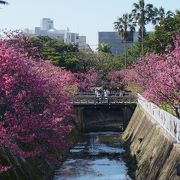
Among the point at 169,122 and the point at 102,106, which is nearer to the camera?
the point at 169,122

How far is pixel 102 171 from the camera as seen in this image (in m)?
37.2

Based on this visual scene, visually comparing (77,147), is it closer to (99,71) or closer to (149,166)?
(149,166)

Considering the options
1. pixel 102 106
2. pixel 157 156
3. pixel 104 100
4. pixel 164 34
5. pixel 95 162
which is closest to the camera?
pixel 157 156

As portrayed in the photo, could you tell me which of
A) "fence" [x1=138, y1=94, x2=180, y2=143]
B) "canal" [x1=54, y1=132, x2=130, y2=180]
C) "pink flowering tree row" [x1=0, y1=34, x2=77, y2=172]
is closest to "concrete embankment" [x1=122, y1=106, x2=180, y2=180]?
"fence" [x1=138, y1=94, x2=180, y2=143]

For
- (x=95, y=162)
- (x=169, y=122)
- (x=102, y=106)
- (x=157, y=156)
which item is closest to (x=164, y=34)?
(x=102, y=106)

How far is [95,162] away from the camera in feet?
137

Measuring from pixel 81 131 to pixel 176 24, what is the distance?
18979 millimetres

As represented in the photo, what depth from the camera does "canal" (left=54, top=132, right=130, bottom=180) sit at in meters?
35.2

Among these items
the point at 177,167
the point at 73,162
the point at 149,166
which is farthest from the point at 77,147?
the point at 177,167

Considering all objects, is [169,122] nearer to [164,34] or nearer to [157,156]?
[157,156]

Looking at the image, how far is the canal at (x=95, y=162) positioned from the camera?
115 ft

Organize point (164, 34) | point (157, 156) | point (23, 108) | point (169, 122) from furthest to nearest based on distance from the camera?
point (164, 34) < point (169, 122) < point (157, 156) < point (23, 108)

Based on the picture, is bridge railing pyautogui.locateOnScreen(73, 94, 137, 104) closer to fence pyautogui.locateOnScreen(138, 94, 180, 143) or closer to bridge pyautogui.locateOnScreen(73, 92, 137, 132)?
bridge pyautogui.locateOnScreen(73, 92, 137, 132)

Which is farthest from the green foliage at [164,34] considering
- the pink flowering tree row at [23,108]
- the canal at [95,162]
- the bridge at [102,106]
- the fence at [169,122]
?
the pink flowering tree row at [23,108]
